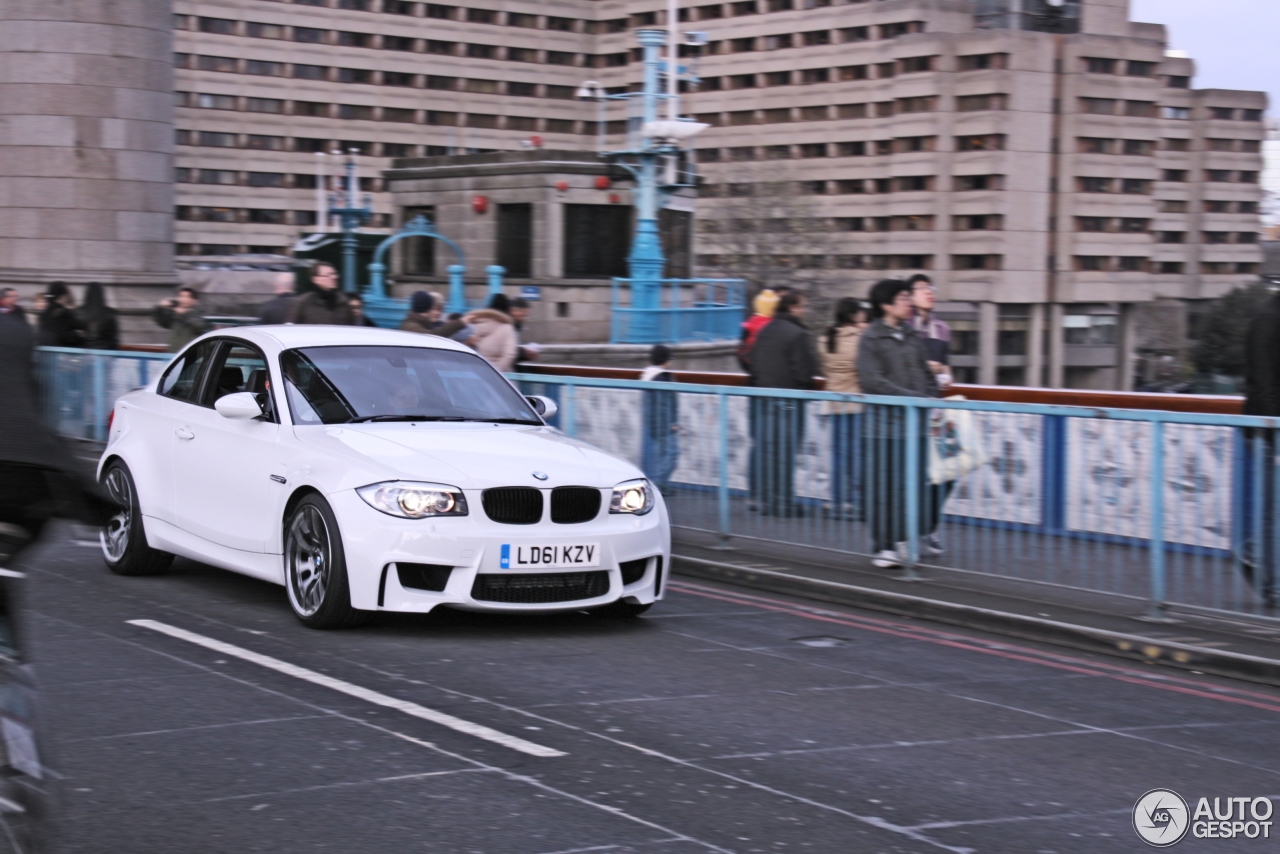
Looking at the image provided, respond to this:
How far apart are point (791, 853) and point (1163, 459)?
4561 millimetres

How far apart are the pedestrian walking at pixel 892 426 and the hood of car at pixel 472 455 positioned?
2.21m

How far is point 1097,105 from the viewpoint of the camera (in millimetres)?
90500

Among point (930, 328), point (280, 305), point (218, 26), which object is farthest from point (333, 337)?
point (218, 26)

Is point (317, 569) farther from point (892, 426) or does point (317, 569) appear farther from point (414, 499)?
point (892, 426)

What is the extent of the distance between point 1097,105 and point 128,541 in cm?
8801

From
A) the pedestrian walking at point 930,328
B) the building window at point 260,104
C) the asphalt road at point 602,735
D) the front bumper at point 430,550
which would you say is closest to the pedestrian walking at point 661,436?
the pedestrian walking at point 930,328

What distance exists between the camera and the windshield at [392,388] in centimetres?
862

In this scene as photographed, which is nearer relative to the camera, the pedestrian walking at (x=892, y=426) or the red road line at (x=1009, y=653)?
the red road line at (x=1009, y=653)

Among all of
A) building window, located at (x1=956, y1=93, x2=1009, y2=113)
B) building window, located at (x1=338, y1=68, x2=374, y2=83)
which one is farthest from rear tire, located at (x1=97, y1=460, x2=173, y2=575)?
building window, located at (x1=338, y1=68, x2=374, y2=83)

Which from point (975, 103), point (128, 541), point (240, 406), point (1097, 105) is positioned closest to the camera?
point (240, 406)

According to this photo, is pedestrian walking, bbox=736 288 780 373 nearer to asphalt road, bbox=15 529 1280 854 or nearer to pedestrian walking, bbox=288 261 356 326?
pedestrian walking, bbox=288 261 356 326

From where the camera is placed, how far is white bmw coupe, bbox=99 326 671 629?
7758 mm

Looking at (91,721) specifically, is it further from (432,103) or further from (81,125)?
(432,103)

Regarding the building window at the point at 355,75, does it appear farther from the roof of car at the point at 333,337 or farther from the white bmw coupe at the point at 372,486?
the roof of car at the point at 333,337
